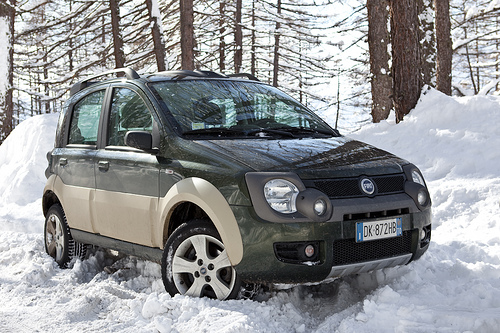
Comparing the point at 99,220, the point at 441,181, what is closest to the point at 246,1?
the point at 441,181

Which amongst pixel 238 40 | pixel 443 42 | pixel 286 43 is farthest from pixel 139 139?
pixel 286 43

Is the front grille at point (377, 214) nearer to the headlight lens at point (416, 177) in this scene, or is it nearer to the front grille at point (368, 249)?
the front grille at point (368, 249)

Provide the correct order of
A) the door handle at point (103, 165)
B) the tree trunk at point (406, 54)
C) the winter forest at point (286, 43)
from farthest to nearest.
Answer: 1. the winter forest at point (286, 43)
2. the tree trunk at point (406, 54)
3. the door handle at point (103, 165)

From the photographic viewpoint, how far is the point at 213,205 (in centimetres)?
399

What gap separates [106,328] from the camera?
4012 mm

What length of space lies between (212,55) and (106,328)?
25.0 m

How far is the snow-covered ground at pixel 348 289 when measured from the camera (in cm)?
371

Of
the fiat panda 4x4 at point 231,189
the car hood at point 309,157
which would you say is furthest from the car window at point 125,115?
the car hood at point 309,157

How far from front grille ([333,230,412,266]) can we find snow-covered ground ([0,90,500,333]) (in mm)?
270

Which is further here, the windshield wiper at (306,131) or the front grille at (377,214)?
the windshield wiper at (306,131)

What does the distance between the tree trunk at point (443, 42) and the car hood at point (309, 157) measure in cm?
925

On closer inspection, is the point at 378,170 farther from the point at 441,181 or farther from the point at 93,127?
the point at 441,181

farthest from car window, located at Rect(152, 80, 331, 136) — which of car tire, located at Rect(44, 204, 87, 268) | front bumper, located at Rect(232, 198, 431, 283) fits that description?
car tire, located at Rect(44, 204, 87, 268)

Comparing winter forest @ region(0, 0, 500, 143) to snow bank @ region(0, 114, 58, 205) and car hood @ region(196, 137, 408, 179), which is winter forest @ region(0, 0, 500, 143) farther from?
car hood @ region(196, 137, 408, 179)
